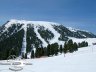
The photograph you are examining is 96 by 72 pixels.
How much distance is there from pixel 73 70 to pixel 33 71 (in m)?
5.82

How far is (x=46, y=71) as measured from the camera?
105ft

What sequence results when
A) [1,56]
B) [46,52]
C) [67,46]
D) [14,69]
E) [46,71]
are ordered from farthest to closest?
[1,56]
[46,52]
[67,46]
[46,71]
[14,69]

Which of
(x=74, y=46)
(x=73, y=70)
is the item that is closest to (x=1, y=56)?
(x=74, y=46)

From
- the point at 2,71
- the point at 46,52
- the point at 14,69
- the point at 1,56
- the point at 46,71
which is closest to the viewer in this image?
the point at 14,69

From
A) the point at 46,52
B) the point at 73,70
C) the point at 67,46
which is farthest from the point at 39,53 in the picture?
the point at 73,70

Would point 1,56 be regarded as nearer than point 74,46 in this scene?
No

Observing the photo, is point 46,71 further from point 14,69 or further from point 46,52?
point 46,52

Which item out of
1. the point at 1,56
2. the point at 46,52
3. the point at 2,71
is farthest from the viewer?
the point at 1,56

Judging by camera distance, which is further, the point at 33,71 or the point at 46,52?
the point at 46,52

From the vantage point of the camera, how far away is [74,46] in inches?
5443

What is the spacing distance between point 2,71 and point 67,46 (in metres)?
107

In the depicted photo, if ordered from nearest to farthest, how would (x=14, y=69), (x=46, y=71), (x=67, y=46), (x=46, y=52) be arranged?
(x=14, y=69)
(x=46, y=71)
(x=67, y=46)
(x=46, y=52)

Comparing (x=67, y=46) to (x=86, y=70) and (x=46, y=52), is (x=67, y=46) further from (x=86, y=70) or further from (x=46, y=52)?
(x=86, y=70)

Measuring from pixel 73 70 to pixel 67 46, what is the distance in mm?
101947
